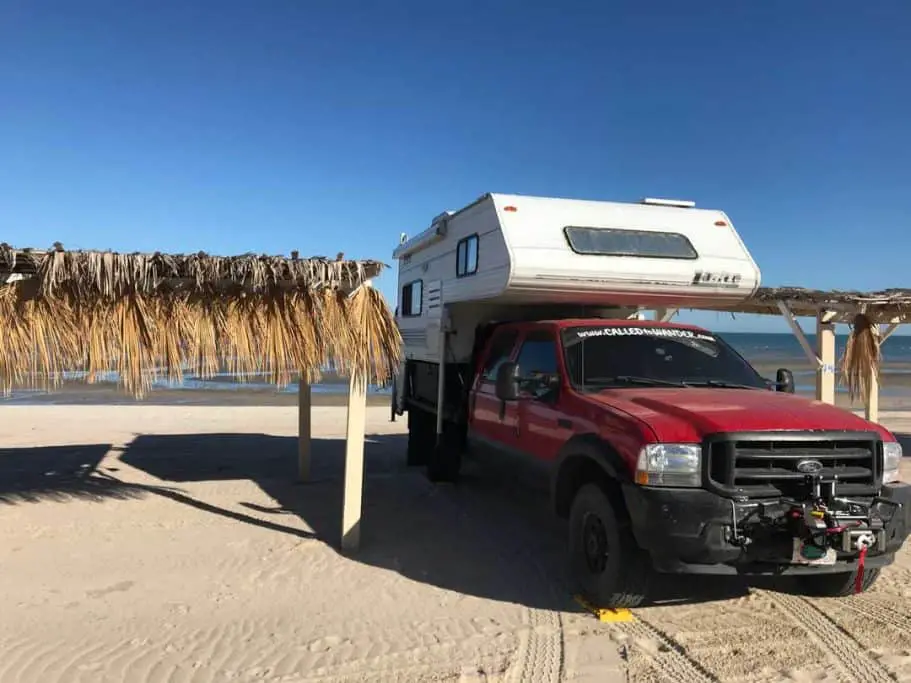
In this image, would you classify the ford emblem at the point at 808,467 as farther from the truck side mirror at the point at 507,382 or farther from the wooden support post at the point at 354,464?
the wooden support post at the point at 354,464

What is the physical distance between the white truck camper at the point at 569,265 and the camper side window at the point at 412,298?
1243 mm

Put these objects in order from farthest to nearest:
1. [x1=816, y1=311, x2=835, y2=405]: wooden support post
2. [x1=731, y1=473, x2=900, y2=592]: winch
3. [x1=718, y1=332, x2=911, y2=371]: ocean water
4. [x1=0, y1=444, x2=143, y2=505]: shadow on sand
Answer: [x1=718, y1=332, x2=911, y2=371]: ocean water < [x1=816, y1=311, x2=835, y2=405]: wooden support post < [x1=0, y1=444, x2=143, y2=505]: shadow on sand < [x1=731, y1=473, x2=900, y2=592]: winch

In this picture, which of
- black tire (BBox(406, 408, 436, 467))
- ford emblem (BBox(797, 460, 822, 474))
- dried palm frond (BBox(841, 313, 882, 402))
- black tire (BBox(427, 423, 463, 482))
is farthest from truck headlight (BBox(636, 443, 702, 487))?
dried palm frond (BBox(841, 313, 882, 402))

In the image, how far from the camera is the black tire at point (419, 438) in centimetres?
938

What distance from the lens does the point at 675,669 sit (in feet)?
12.8

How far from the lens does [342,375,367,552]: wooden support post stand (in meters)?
5.94

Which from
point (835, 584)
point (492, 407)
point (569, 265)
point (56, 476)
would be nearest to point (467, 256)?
point (569, 265)

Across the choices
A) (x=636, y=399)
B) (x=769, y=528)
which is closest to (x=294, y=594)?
(x=636, y=399)

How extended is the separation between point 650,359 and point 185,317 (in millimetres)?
3803

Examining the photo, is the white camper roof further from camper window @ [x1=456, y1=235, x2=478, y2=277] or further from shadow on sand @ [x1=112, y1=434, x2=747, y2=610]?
shadow on sand @ [x1=112, y1=434, x2=747, y2=610]

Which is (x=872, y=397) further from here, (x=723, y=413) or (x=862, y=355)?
(x=723, y=413)

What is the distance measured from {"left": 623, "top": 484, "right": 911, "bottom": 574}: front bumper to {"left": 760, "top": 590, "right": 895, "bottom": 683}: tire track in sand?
46 cm

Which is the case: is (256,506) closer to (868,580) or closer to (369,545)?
(369,545)

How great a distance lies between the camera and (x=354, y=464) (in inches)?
237
